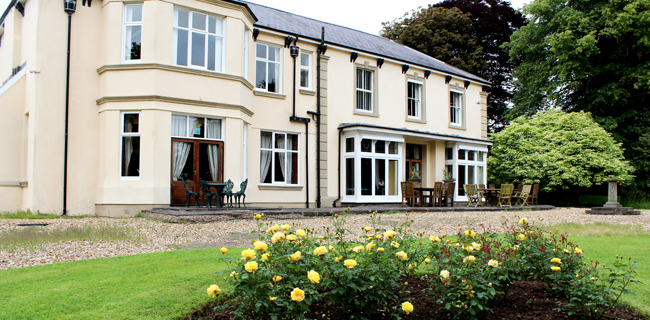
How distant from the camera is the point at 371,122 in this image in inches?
735

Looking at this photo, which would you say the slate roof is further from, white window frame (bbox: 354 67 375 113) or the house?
white window frame (bbox: 354 67 375 113)

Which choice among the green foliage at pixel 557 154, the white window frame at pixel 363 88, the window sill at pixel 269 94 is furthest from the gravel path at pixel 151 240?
the green foliage at pixel 557 154

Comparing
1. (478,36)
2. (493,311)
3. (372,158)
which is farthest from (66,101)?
(478,36)

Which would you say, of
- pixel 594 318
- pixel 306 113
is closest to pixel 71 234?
pixel 594 318

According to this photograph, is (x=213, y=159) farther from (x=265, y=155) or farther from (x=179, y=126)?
(x=265, y=155)

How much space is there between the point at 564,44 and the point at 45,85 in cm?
2365

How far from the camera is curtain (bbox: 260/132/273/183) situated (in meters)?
15.5

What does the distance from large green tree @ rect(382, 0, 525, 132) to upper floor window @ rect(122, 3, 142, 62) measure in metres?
22.4

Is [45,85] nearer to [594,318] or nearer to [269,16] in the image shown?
[269,16]

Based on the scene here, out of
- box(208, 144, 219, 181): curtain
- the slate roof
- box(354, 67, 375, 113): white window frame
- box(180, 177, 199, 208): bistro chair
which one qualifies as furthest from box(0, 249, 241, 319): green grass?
box(354, 67, 375, 113): white window frame

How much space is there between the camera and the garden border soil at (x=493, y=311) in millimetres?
3619

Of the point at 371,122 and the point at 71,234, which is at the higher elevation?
the point at 371,122

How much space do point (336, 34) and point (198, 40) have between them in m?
7.56

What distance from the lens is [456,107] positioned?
73.4ft
